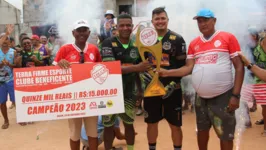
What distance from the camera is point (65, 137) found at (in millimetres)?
5297

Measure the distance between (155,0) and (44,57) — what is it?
3.24 m

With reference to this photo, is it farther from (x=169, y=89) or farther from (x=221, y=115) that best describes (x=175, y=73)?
(x=221, y=115)

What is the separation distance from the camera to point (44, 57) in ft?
23.1

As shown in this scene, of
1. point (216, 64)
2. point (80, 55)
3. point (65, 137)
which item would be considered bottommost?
point (65, 137)

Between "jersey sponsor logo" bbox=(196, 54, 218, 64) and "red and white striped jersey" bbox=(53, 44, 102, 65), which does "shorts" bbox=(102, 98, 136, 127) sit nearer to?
"red and white striped jersey" bbox=(53, 44, 102, 65)

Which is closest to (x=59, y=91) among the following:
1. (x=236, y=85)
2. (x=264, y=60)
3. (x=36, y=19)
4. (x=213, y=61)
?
(x=213, y=61)

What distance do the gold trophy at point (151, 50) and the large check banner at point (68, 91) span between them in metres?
0.35

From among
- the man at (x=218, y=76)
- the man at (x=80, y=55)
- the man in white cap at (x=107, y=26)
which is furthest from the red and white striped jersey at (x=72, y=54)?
the man in white cap at (x=107, y=26)

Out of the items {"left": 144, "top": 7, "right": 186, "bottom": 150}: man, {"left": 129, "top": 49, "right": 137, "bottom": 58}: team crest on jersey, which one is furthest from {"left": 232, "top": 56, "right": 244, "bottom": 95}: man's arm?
{"left": 129, "top": 49, "right": 137, "bottom": 58}: team crest on jersey

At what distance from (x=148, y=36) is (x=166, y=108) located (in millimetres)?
983

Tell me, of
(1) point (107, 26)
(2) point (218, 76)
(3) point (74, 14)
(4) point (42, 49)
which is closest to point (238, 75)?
(2) point (218, 76)

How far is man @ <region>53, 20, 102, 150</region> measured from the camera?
345 centimetres

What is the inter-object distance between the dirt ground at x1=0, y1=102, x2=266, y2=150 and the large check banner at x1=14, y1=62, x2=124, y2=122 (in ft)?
5.01

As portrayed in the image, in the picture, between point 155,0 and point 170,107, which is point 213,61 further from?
point 155,0
